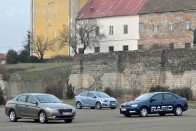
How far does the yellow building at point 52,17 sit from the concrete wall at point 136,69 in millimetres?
30511

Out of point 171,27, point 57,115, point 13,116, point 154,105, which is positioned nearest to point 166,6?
point 171,27

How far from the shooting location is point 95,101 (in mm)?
50219

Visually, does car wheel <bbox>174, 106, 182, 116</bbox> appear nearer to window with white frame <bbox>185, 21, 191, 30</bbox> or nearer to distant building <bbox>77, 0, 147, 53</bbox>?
window with white frame <bbox>185, 21, 191, 30</bbox>

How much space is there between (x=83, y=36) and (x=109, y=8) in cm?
604

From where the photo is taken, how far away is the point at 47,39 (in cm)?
10975

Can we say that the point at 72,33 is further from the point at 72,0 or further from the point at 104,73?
the point at 104,73

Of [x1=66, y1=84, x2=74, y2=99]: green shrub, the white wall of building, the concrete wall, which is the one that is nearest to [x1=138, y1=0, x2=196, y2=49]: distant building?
the white wall of building

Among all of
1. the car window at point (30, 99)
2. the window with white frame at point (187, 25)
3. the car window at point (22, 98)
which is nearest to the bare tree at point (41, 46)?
the window with white frame at point (187, 25)

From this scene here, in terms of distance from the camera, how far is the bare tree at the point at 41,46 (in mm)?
107812

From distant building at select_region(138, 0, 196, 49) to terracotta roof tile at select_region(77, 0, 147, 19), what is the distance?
94.3 inches

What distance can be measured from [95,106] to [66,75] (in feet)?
143

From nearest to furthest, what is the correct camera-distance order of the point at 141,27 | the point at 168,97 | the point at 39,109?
the point at 39,109 → the point at 168,97 → the point at 141,27

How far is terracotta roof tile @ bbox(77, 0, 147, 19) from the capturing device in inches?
3969

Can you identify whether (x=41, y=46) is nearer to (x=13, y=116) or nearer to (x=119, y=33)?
(x=119, y=33)
